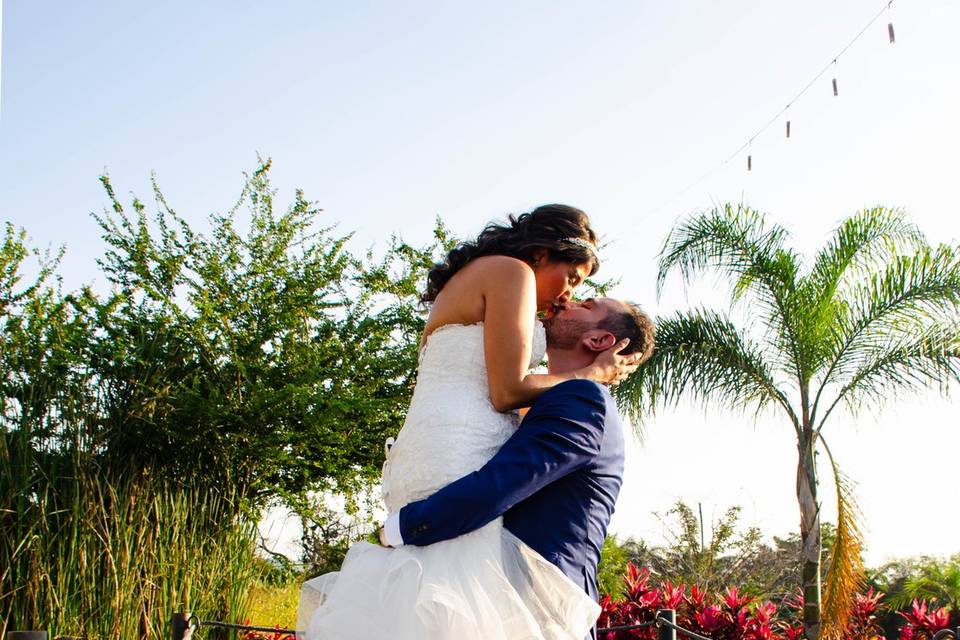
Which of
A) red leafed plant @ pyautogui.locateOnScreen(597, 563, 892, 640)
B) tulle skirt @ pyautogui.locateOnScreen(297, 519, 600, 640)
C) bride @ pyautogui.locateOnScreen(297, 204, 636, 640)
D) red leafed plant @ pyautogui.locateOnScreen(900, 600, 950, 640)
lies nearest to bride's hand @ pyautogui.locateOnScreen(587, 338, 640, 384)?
bride @ pyautogui.locateOnScreen(297, 204, 636, 640)

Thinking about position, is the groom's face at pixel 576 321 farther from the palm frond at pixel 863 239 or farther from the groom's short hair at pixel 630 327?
the palm frond at pixel 863 239

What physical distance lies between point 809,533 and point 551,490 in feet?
30.0

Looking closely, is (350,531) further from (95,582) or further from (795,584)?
(795,584)

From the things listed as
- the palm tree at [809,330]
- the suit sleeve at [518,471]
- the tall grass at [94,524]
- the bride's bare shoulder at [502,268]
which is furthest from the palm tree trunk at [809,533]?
the suit sleeve at [518,471]

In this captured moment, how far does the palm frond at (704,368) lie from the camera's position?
421 inches

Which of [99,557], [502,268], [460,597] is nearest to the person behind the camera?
[460,597]

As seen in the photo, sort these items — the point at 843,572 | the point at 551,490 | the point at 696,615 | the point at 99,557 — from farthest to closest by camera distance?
the point at 843,572 < the point at 696,615 < the point at 99,557 < the point at 551,490

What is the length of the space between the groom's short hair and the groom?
372 millimetres

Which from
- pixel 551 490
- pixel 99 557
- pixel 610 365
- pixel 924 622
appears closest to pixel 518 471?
pixel 551 490

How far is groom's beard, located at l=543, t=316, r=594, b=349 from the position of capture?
2.46m

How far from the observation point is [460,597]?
6.00 feet

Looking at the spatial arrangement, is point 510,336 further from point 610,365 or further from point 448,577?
point 448,577

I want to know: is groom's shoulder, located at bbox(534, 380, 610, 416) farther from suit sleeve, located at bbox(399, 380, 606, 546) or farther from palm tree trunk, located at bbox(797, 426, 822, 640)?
palm tree trunk, located at bbox(797, 426, 822, 640)

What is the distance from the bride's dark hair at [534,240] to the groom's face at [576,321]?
157mm
